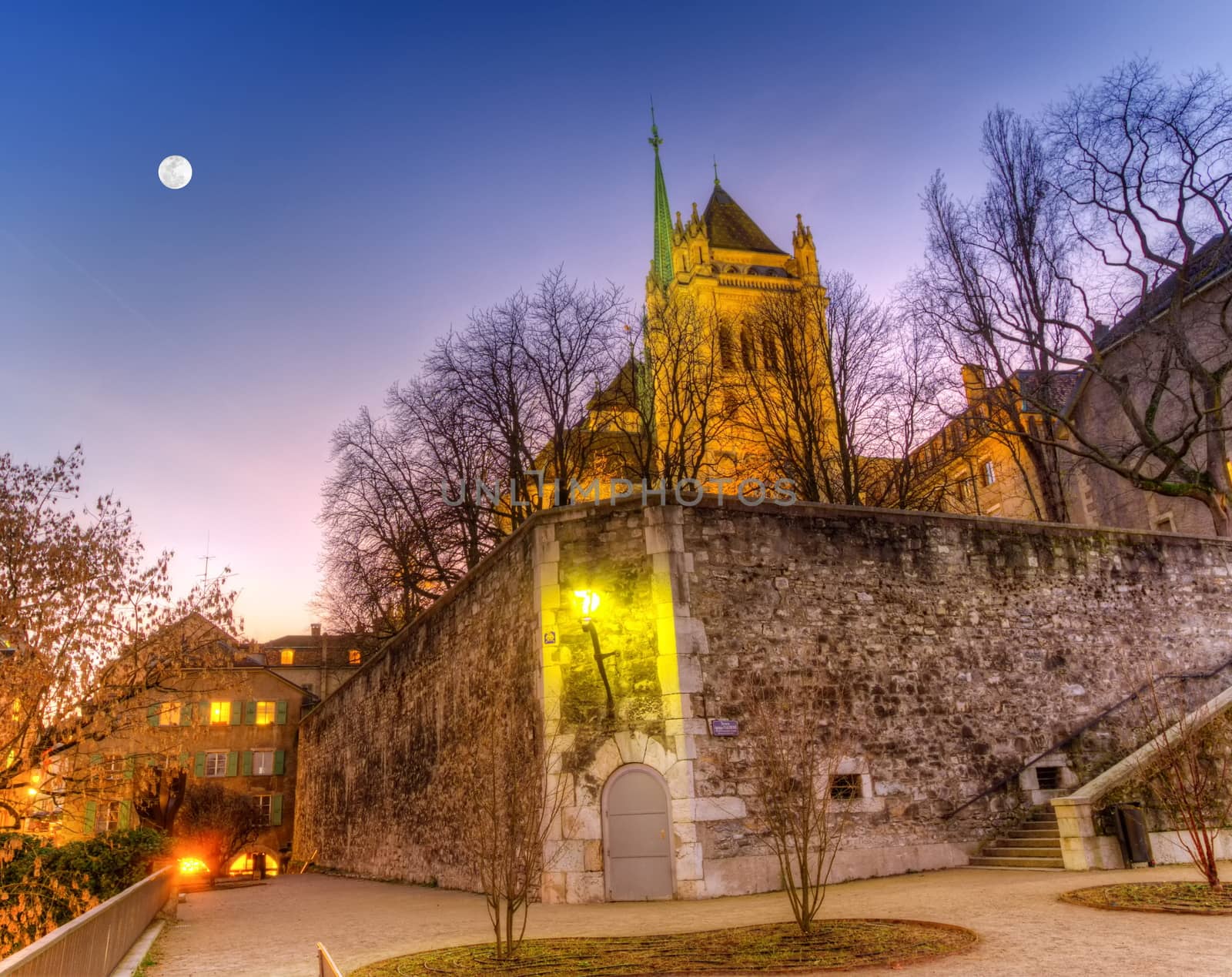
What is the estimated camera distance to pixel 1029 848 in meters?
12.7

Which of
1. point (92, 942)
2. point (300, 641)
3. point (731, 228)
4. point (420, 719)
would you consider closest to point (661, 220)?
point (731, 228)

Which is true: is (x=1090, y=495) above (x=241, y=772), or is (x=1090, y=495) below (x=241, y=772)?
above

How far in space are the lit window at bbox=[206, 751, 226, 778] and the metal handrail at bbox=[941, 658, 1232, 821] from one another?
32.9m

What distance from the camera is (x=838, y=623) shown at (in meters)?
13.4

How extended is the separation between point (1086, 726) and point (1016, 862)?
304cm

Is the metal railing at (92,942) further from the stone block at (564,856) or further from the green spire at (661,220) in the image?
the green spire at (661,220)

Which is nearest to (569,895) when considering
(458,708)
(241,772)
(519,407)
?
(458,708)

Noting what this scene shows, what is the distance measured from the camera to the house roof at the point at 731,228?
50750 millimetres

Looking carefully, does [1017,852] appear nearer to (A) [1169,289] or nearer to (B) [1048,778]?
(B) [1048,778]

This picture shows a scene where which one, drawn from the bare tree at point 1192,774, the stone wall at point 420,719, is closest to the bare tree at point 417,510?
the stone wall at point 420,719

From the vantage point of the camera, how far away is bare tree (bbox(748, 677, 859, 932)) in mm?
8102

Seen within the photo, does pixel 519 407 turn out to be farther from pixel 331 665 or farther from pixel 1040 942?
pixel 331 665

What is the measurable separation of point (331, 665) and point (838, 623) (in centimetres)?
3969

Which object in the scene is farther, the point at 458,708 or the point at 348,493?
the point at 348,493
